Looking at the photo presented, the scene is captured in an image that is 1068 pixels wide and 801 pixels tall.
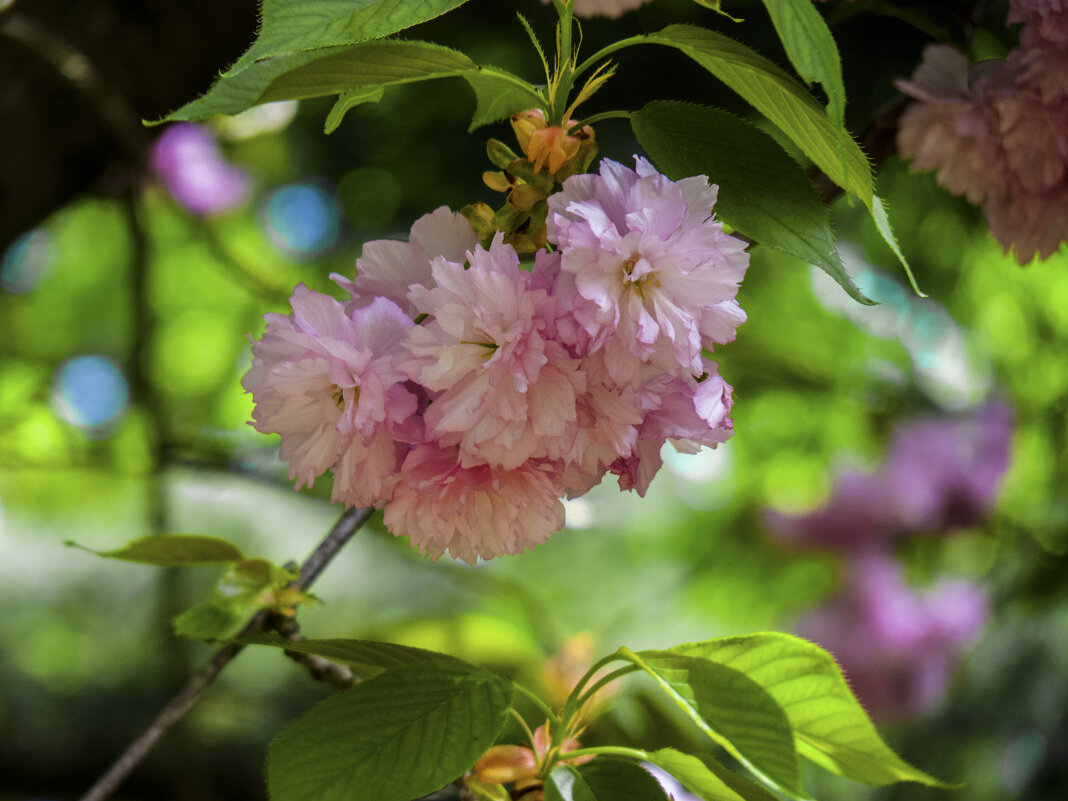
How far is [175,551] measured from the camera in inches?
10.8

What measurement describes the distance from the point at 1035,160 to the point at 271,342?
267 mm

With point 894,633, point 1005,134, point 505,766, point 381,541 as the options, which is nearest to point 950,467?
point 894,633

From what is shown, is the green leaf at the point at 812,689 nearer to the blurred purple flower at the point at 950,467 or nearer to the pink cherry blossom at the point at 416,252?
the pink cherry blossom at the point at 416,252

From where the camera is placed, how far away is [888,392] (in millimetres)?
1090

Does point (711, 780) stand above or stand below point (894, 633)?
above

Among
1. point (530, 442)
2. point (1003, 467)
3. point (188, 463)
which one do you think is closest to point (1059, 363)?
point (1003, 467)

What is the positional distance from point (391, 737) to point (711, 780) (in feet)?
0.25

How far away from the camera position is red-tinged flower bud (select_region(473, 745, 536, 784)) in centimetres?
25

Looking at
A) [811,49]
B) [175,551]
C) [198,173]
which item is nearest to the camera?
[811,49]

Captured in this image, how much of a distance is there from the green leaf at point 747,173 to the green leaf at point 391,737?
0.13 metres

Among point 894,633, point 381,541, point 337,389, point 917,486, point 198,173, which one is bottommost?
point 894,633

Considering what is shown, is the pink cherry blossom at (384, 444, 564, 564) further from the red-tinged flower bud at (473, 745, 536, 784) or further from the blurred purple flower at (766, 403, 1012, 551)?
the blurred purple flower at (766, 403, 1012, 551)

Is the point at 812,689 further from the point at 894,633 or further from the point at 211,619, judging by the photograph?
the point at 894,633

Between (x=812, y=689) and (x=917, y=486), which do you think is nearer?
(x=812, y=689)
